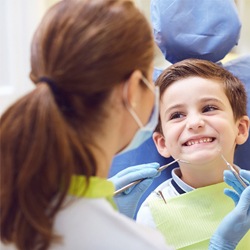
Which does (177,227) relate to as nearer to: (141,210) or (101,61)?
(141,210)

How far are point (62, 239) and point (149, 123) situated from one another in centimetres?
28

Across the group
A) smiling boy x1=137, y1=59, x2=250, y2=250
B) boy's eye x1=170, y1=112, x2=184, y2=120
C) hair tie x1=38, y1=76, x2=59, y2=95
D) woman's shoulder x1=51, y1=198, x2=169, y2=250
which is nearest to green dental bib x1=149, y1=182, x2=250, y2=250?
smiling boy x1=137, y1=59, x2=250, y2=250

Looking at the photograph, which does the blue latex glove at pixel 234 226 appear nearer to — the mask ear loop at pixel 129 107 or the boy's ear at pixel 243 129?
the boy's ear at pixel 243 129

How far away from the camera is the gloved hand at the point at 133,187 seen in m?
1.27

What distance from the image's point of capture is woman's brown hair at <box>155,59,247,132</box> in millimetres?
1382

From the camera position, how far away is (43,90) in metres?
0.77

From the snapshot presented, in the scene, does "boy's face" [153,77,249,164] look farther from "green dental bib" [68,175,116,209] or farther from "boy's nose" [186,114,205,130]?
"green dental bib" [68,175,116,209]

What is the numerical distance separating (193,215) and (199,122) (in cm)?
26

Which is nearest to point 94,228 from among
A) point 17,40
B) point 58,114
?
point 58,114

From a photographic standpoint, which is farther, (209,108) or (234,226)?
(209,108)

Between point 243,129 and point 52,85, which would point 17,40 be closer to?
point 243,129

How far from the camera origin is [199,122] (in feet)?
4.21

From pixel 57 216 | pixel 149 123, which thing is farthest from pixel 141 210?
pixel 57 216

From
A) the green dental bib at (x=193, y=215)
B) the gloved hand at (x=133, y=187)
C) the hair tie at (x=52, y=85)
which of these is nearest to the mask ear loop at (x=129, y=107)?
the hair tie at (x=52, y=85)
